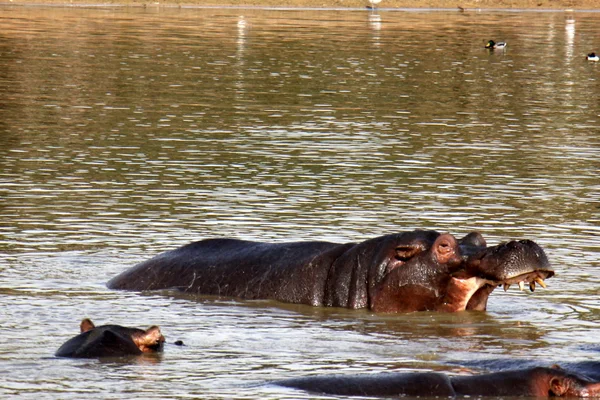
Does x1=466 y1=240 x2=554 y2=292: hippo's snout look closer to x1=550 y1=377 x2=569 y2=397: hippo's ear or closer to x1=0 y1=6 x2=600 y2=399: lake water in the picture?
x1=0 y1=6 x2=600 y2=399: lake water

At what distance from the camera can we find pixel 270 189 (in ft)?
48.7

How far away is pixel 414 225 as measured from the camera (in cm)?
1268

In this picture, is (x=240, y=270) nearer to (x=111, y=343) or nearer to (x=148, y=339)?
(x=148, y=339)

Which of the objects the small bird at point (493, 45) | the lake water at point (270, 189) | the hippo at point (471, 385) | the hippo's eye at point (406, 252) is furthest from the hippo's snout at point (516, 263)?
the small bird at point (493, 45)

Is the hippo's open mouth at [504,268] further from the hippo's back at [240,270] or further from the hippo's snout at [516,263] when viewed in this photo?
the hippo's back at [240,270]

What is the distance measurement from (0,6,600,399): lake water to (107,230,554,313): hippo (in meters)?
0.17

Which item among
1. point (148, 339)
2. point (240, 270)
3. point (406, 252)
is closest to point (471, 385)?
point (148, 339)

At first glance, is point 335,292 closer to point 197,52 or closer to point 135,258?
point 135,258

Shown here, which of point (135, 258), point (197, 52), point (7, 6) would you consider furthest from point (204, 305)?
point (7, 6)

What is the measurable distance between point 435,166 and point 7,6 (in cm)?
4345

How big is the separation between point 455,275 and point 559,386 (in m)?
2.58

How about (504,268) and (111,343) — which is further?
(504,268)

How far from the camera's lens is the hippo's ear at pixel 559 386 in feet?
22.5

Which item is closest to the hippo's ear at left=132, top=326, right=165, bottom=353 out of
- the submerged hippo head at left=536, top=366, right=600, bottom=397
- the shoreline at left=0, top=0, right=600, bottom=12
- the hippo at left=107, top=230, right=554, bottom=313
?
the hippo at left=107, top=230, right=554, bottom=313
